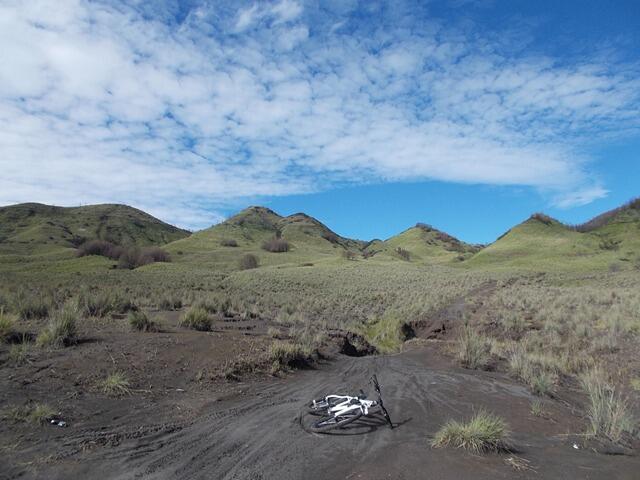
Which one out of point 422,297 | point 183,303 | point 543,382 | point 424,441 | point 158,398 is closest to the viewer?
point 424,441

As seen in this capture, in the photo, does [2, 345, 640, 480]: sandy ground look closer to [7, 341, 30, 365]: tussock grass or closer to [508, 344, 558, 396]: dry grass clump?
[508, 344, 558, 396]: dry grass clump

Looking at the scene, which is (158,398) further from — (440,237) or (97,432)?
(440,237)

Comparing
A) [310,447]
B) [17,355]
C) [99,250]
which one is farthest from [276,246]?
[310,447]

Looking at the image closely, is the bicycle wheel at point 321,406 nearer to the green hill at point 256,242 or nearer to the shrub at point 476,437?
the shrub at point 476,437

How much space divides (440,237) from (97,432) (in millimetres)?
148800

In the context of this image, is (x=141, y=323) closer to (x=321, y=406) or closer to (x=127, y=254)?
(x=321, y=406)

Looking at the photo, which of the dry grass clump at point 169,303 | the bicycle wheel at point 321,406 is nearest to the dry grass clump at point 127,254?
the dry grass clump at point 169,303

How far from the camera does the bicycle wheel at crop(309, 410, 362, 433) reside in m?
6.84

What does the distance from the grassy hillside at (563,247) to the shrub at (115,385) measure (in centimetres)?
5278

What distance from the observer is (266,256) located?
292 feet

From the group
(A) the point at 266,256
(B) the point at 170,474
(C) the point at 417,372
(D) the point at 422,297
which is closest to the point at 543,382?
(C) the point at 417,372

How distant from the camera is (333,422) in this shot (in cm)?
702

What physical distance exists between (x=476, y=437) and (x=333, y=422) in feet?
7.38

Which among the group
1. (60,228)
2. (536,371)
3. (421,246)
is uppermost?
(421,246)
